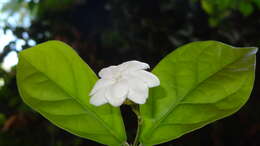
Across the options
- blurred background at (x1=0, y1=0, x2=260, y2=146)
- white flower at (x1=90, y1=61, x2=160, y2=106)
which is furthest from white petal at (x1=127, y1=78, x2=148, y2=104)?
blurred background at (x1=0, y1=0, x2=260, y2=146)

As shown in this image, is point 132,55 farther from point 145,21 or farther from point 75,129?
point 75,129

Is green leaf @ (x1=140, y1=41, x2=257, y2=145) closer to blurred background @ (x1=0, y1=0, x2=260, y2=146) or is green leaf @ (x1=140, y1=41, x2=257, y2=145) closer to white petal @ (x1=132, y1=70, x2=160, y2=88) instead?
white petal @ (x1=132, y1=70, x2=160, y2=88)

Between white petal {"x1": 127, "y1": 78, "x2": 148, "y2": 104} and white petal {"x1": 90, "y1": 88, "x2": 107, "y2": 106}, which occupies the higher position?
white petal {"x1": 127, "y1": 78, "x2": 148, "y2": 104}

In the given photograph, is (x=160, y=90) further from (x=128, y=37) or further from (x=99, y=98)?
(x=128, y=37)

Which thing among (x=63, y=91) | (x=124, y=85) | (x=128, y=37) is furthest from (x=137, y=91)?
(x=128, y=37)

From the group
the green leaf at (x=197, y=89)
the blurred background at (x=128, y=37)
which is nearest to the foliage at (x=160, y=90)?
the green leaf at (x=197, y=89)

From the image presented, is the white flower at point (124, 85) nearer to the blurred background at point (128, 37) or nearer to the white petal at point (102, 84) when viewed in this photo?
the white petal at point (102, 84)

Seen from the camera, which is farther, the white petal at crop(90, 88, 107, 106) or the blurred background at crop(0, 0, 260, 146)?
the blurred background at crop(0, 0, 260, 146)

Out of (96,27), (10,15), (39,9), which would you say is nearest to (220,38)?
(96,27)
